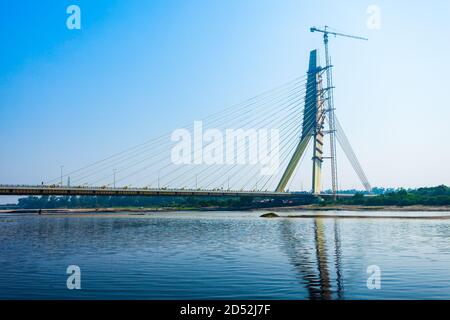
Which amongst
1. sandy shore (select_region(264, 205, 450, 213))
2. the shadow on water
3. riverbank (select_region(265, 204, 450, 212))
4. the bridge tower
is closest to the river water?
the shadow on water

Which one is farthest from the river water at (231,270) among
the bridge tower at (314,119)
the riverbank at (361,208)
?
the bridge tower at (314,119)

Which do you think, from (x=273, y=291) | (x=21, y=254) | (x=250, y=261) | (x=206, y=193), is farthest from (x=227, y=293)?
(x=206, y=193)

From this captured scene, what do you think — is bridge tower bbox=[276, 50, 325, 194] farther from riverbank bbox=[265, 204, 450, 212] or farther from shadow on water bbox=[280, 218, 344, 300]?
shadow on water bbox=[280, 218, 344, 300]

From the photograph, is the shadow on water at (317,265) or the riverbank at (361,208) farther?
the riverbank at (361,208)

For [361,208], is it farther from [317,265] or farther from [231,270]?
[231,270]

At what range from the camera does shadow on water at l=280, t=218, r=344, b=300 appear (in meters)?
18.1

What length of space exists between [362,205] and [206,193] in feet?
141

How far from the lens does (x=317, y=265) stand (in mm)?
25281

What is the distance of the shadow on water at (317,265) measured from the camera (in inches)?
712

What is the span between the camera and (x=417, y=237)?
4191 cm

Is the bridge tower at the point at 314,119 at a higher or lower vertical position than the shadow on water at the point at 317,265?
higher

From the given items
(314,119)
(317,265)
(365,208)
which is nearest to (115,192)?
(314,119)

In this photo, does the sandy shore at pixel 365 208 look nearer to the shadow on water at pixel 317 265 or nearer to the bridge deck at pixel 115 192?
the bridge deck at pixel 115 192

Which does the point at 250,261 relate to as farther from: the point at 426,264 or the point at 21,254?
the point at 21,254
